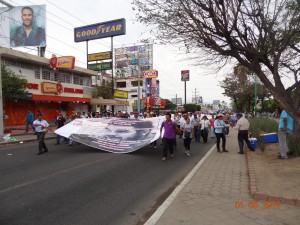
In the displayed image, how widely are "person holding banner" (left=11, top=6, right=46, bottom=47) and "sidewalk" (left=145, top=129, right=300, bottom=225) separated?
27.4m

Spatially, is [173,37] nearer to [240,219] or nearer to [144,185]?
[144,185]

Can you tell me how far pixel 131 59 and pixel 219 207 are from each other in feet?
205

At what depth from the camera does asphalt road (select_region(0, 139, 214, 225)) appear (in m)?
5.25

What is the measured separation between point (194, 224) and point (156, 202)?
4.76 ft

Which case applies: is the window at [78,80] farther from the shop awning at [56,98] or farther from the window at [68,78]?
the shop awning at [56,98]

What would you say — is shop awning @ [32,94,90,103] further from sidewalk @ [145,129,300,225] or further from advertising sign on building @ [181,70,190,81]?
advertising sign on building @ [181,70,190,81]

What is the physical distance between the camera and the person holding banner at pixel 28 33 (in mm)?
30875

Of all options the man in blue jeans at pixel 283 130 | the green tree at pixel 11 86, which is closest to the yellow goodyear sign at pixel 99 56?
the green tree at pixel 11 86

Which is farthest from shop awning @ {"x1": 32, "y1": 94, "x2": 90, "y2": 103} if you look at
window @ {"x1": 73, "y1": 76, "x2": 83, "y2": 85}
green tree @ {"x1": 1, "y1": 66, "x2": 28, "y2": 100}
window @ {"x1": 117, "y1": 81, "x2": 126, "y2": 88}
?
window @ {"x1": 117, "y1": 81, "x2": 126, "y2": 88}

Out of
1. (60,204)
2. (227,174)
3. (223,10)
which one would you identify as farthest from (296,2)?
(60,204)

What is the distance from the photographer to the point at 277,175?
25.7 feet

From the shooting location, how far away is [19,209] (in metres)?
5.50

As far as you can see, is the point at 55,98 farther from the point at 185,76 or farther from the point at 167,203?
the point at 185,76
